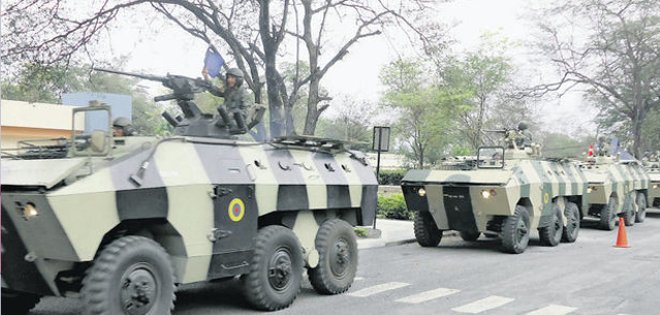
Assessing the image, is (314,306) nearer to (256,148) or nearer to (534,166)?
(256,148)

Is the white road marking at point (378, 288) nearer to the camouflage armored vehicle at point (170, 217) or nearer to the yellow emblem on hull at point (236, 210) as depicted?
the camouflage armored vehicle at point (170, 217)

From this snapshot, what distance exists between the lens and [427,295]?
857cm

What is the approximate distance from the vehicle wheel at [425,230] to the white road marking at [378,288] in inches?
170

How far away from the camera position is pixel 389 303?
8031 millimetres

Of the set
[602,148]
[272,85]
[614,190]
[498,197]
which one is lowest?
[498,197]

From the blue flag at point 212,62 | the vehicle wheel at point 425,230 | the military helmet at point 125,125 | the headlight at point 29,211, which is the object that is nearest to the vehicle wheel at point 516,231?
the vehicle wheel at point 425,230

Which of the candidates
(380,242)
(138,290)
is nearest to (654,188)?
(380,242)

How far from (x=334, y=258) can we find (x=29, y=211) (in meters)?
3.85

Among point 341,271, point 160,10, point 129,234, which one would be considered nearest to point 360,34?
point 160,10

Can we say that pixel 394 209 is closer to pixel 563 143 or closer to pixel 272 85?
pixel 272 85

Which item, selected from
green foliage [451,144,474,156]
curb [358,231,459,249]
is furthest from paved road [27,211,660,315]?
green foliage [451,144,474,156]

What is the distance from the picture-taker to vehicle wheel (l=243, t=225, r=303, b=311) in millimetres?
7223

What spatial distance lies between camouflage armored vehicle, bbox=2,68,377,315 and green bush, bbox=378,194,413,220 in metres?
11.0

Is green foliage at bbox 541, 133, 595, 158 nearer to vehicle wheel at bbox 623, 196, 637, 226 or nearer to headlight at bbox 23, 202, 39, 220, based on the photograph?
vehicle wheel at bbox 623, 196, 637, 226
